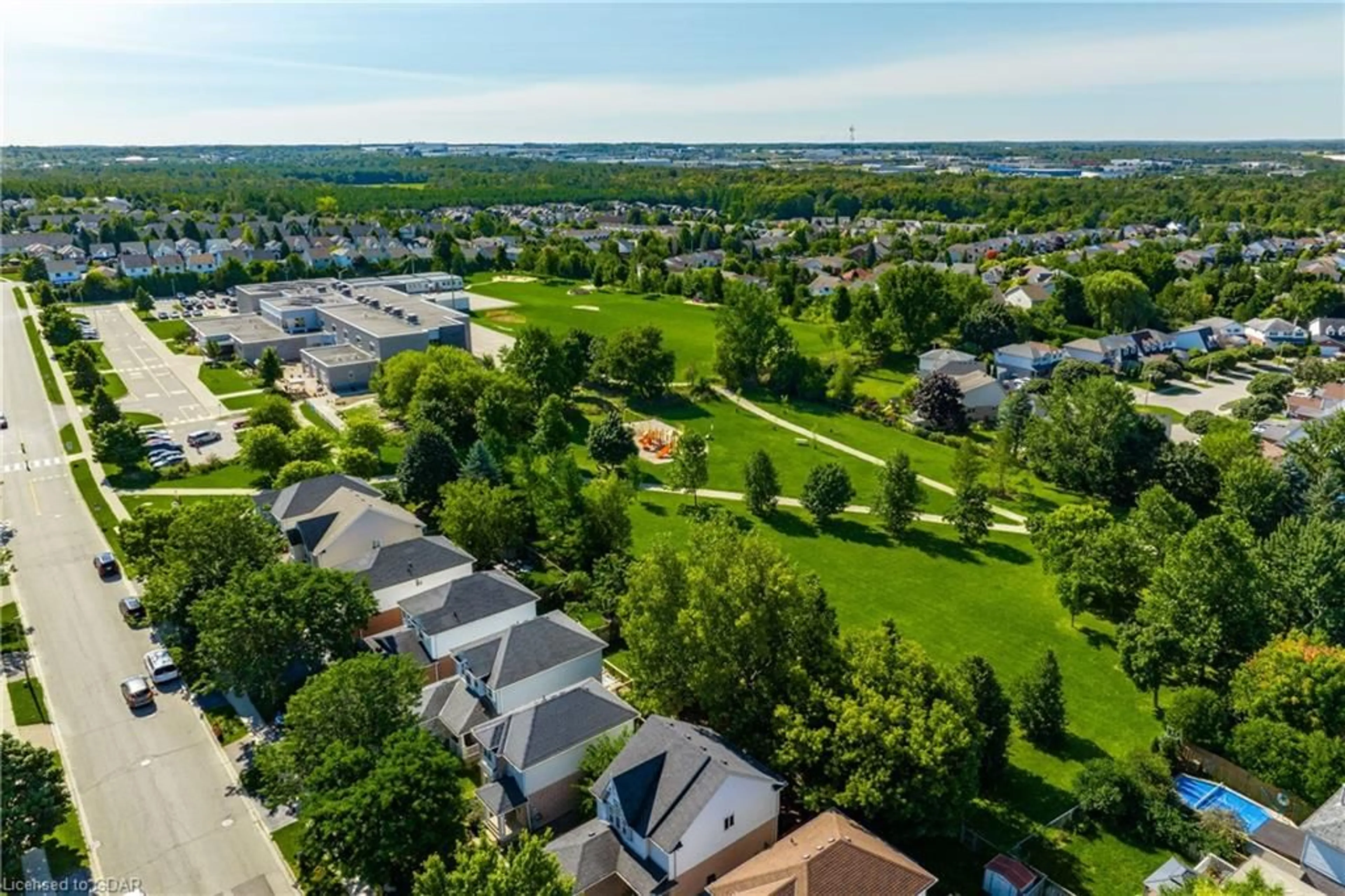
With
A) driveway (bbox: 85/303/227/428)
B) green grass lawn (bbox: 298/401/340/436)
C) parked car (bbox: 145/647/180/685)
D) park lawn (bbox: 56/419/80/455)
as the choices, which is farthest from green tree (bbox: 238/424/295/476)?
parked car (bbox: 145/647/180/685)

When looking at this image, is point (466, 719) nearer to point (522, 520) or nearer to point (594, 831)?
point (594, 831)

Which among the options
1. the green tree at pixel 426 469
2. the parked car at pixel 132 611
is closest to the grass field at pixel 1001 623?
the green tree at pixel 426 469

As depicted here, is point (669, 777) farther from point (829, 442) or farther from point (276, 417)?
point (276, 417)

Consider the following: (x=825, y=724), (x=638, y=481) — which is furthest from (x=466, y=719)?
(x=638, y=481)

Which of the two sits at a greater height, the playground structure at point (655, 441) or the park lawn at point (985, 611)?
the playground structure at point (655, 441)

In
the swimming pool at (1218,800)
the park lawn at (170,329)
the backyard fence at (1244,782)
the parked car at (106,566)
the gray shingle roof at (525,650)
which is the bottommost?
the swimming pool at (1218,800)

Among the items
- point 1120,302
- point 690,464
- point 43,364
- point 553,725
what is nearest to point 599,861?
point 553,725

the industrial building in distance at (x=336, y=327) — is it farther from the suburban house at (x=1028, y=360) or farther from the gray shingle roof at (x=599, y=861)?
the gray shingle roof at (x=599, y=861)
